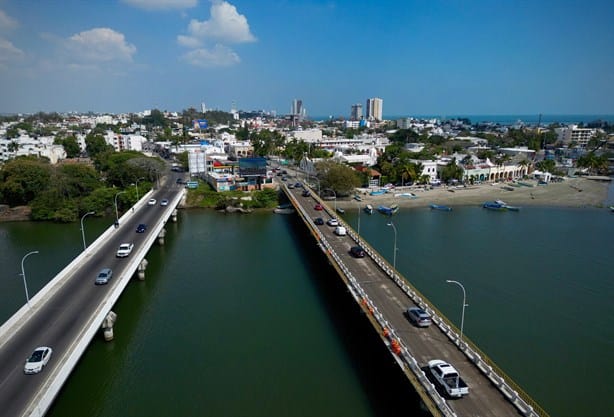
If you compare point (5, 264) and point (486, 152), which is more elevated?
point (486, 152)

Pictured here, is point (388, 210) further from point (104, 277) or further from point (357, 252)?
point (104, 277)

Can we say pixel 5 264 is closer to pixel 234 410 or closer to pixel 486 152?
pixel 234 410

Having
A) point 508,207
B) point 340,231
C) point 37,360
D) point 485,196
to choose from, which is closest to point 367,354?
→ point 340,231

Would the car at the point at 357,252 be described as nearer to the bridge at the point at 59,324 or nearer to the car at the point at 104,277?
the bridge at the point at 59,324

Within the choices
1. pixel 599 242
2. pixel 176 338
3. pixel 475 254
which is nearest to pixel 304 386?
pixel 176 338

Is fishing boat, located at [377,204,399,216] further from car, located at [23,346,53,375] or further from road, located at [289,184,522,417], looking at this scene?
car, located at [23,346,53,375]

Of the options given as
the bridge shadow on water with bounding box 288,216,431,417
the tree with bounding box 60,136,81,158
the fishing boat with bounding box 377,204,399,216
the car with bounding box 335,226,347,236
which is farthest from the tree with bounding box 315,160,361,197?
the tree with bounding box 60,136,81,158
